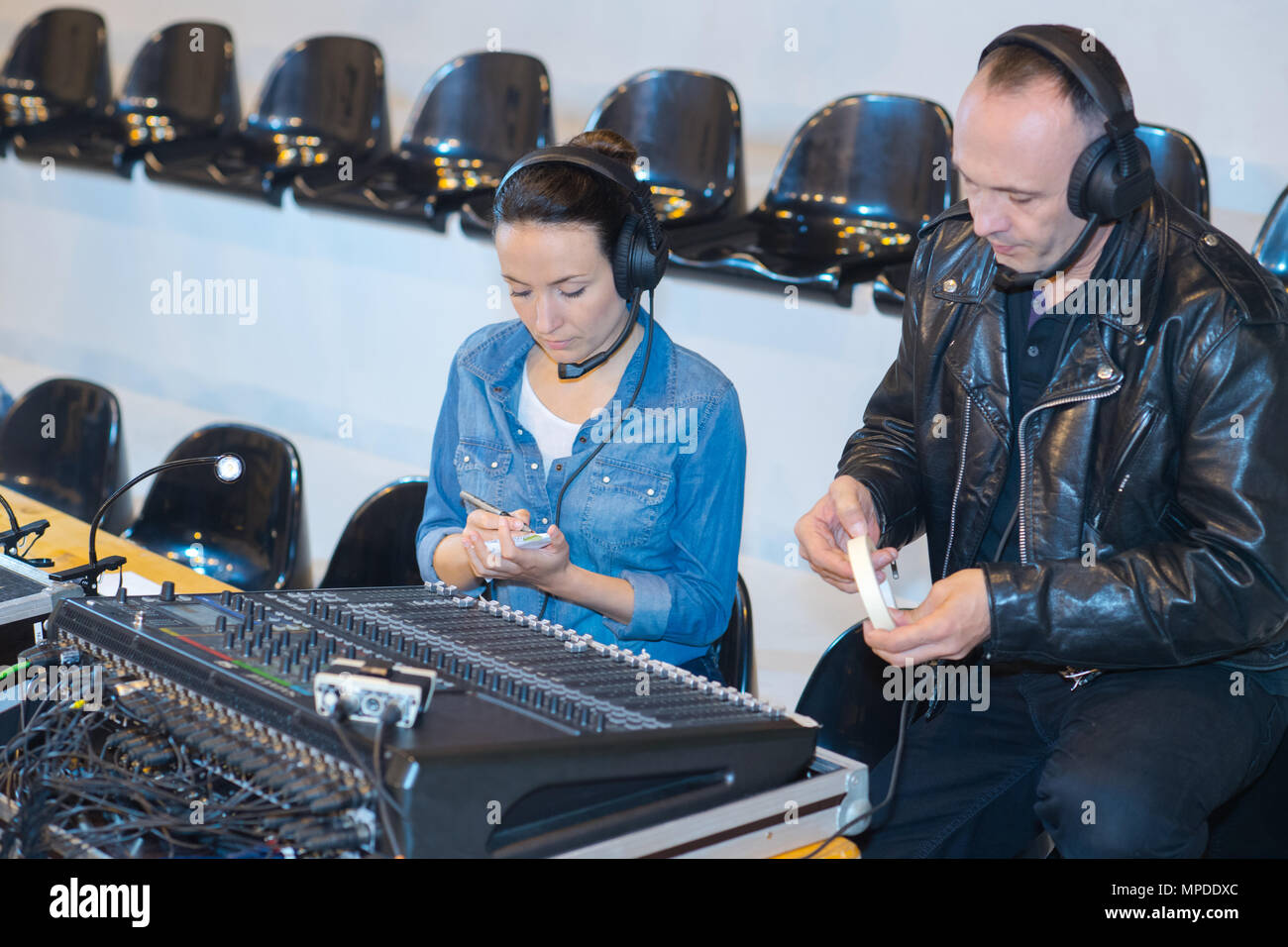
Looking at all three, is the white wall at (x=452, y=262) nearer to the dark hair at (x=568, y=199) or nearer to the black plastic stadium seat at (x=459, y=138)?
the black plastic stadium seat at (x=459, y=138)

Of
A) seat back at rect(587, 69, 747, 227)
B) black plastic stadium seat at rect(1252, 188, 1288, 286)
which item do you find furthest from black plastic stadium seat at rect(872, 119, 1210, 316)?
seat back at rect(587, 69, 747, 227)

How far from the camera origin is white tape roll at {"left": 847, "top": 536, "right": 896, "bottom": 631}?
1.48 meters

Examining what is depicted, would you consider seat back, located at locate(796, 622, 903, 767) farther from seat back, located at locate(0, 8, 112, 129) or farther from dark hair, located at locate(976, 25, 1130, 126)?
seat back, located at locate(0, 8, 112, 129)

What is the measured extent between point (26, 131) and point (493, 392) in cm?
449

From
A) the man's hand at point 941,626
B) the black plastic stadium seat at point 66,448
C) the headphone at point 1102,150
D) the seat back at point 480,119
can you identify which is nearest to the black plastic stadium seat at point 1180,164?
the headphone at point 1102,150

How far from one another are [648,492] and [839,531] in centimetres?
33

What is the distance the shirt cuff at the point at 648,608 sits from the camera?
2012mm

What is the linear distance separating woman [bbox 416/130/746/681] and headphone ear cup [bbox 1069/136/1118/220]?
0.62 m

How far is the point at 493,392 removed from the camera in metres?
2.17

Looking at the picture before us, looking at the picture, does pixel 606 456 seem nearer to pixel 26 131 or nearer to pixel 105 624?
pixel 105 624

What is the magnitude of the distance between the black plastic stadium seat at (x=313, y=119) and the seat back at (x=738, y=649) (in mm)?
3285
